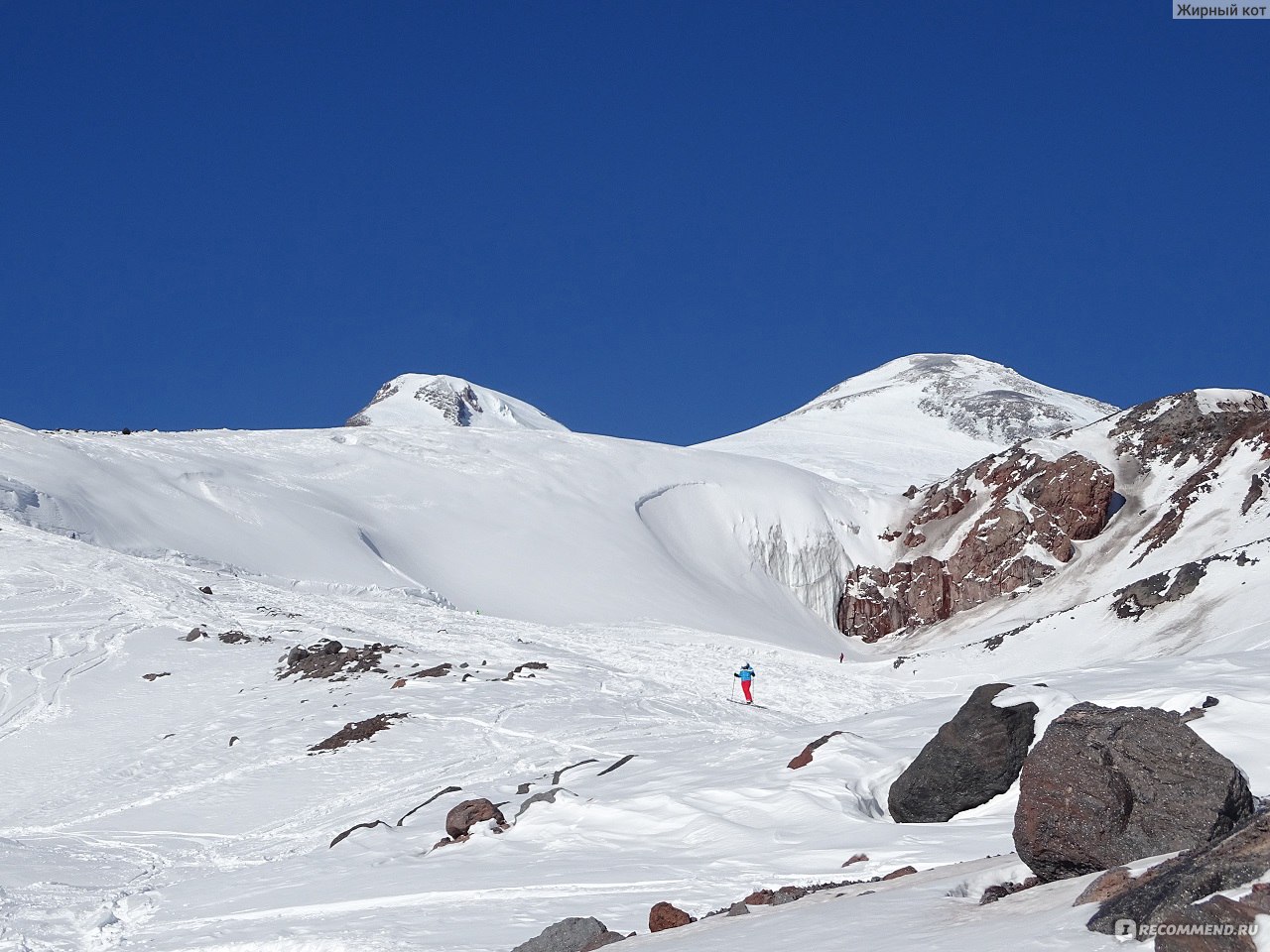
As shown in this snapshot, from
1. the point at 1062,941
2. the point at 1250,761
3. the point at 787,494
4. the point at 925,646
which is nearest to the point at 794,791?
the point at 1250,761

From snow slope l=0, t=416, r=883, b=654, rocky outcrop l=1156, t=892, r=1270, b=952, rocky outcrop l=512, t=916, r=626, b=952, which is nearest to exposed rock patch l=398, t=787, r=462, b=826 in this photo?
rocky outcrop l=512, t=916, r=626, b=952

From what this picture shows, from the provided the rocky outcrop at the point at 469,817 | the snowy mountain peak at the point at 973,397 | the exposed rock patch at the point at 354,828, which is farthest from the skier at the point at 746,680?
the snowy mountain peak at the point at 973,397

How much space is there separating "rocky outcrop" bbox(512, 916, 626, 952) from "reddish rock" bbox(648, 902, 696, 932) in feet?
0.74

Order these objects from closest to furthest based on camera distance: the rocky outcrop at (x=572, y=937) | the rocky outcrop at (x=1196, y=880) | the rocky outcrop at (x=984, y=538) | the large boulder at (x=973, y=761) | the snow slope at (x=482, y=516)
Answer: the rocky outcrop at (x=1196, y=880) → the rocky outcrop at (x=572, y=937) → the large boulder at (x=973, y=761) → the snow slope at (x=482, y=516) → the rocky outcrop at (x=984, y=538)

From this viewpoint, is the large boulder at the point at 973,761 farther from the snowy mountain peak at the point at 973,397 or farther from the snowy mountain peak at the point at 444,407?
the snowy mountain peak at the point at 444,407

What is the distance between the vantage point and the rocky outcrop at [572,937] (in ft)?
23.5

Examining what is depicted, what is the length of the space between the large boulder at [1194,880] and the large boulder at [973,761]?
15.3 ft

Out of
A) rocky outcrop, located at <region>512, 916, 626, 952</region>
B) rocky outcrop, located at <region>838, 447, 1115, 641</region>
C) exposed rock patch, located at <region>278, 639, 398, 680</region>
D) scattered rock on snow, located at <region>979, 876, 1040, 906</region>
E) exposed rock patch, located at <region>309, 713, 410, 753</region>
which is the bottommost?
rocky outcrop, located at <region>512, 916, 626, 952</region>

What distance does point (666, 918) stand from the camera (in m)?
7.18

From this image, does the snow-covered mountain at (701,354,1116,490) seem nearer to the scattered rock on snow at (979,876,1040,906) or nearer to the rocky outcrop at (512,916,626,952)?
the rocky outcrop at (512,916,626,952)

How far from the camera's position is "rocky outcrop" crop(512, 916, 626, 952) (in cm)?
715

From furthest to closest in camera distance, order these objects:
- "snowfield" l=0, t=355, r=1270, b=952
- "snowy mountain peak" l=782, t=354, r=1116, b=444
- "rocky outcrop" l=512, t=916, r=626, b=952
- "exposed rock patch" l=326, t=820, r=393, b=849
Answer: "snowy mountain peak" l=782, t=354, r=1116, b=444 < "exposed rock patch" l=326, t=820, r=393, b=849 < "snowfield" l=0, t=355, r=1270, b=952 < "rocky outcrop" l=512, t=916, r=626, b=952

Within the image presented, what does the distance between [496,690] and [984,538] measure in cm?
2883

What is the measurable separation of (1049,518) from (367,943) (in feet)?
128
